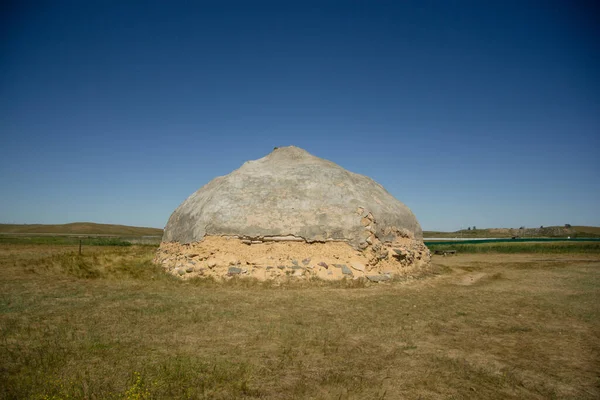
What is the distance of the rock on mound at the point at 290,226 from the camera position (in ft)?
47.8

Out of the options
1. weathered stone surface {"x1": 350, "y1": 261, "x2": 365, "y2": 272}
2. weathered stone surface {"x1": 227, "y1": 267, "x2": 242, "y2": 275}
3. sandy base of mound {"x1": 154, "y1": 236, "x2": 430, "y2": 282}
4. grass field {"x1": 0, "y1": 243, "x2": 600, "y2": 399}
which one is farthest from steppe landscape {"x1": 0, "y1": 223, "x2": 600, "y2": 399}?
weathered stone surface {"x1": 350, "y1": 261, "x2": 365, "y2": 272}

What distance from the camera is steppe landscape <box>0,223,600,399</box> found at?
4973mm

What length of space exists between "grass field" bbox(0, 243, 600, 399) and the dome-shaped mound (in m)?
2.61

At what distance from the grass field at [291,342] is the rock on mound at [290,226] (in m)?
1.46

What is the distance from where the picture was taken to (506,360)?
20.4 feet

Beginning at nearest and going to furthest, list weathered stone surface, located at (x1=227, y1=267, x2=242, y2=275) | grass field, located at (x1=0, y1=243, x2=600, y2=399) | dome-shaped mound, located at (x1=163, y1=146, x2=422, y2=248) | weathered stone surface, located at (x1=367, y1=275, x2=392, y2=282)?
grass field, located at (x1=0, y1=243, x2=600, y2=399), weathered stone surface, located at (x1=227, y1=267, x2=242, y2=275), weathered stone surface, located at (x1=367, y1=275, x2=392, y2=282), dome-shaped mound, located at (x1=163, y1=146, x2=422, y2=248)

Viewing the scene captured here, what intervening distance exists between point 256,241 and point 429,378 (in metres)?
10.3

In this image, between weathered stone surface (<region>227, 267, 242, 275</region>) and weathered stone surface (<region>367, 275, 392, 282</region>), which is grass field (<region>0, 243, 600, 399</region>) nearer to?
weathered stone surface (<region>227, 267, 242, 275</region>)

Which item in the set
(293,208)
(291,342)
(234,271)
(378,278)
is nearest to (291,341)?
(291,342)

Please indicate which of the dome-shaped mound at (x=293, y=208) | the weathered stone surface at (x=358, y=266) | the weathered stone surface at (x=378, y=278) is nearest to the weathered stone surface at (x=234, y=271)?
the dome-shaped mound at (x=293, y=208)

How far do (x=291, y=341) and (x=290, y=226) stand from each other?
823 cm

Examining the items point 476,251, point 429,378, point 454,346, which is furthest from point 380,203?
point 476,251

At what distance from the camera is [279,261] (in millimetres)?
14266

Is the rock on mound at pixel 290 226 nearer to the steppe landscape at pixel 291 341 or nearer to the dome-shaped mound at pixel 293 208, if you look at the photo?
the dome-shaped mound at pixel 293 208
